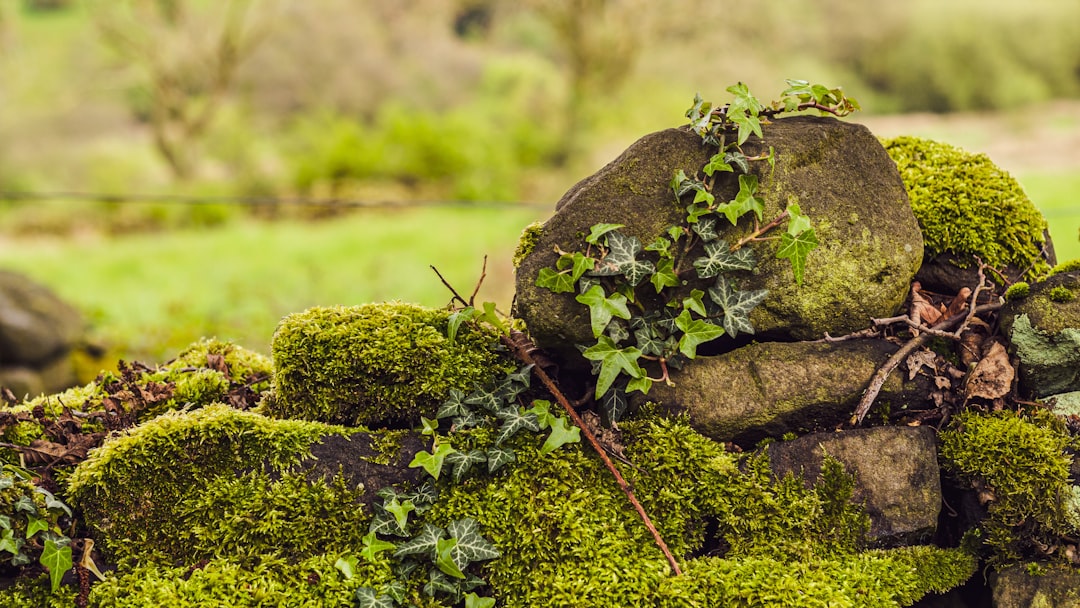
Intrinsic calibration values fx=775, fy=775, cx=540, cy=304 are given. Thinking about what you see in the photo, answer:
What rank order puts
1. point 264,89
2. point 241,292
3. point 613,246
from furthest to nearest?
point 264,89 < point 241,292 < point 613,246

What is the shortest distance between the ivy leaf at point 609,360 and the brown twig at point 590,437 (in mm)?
147

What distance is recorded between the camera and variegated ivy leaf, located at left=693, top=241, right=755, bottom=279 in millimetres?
2342

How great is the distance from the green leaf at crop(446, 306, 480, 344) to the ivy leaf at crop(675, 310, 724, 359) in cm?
65

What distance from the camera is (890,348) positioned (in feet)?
8.06

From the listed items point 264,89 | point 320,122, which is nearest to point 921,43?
point 320,122

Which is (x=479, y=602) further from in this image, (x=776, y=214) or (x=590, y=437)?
(x=776, y=214)

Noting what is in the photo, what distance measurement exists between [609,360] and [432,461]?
0.60m

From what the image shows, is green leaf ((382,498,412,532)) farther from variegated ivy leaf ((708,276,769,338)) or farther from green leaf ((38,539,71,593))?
variegated ivy leaf ((708,276,769,338))

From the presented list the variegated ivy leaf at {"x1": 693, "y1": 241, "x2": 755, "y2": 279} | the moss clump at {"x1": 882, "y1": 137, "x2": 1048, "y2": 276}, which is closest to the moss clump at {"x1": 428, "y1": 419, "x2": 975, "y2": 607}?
the variegated ivy leaf at {"x1": 693, "y1": 241, "x2": 755, "y2": 279}

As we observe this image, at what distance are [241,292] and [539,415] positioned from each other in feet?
26.6

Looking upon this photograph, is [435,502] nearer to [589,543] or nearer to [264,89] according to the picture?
[589,543]

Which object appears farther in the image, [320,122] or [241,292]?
[320,122]

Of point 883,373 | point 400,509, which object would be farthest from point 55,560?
point 883,373

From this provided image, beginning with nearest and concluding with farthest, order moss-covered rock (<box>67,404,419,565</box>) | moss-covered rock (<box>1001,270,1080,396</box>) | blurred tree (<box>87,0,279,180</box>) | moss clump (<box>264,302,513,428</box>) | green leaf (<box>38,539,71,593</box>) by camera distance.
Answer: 1. green leaf (<box>38,539,71,593</box>)
2. moss-covered rock (<box>67,404,419,565</box>)
3. moss-covered rock (<box>1001,270,1080,396</box>)
4. moss clump (<box>264,302,513,428</box>)
5. blurred tree (<box>87,0,279,180</box>)
